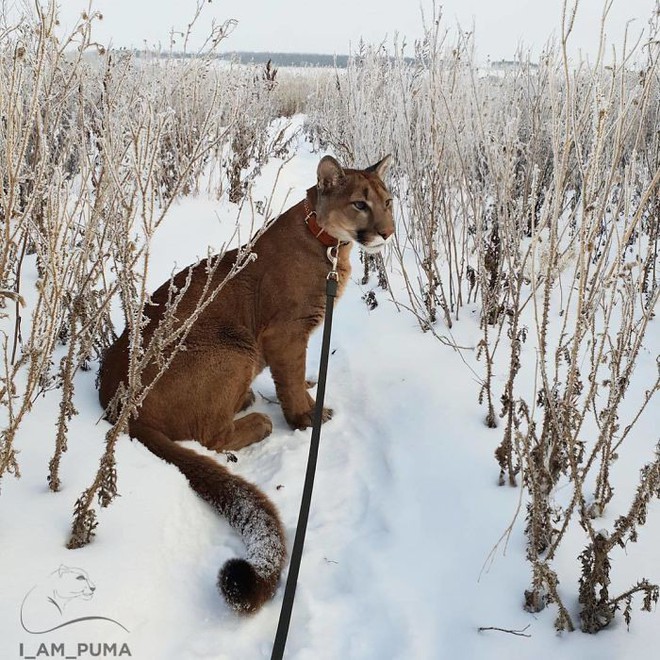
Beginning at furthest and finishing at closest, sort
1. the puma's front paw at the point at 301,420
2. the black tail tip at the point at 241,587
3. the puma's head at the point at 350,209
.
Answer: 1. the puma's front paw at the point at 301,420
2. the puma's head at the point at 350,209
3. the black tail tip at the point at 241,587

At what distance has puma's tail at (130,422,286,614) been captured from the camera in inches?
71.2

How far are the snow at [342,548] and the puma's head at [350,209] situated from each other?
93 centimetres

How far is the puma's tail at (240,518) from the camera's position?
5.93 ft

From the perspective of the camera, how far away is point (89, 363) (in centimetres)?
314

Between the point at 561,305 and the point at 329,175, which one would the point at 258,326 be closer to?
the point at 329,175

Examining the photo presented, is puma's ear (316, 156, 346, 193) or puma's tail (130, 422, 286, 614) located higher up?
puma's ear (316, 156, 346, 193)

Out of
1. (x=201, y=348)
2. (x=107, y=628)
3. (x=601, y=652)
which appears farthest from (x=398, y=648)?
(x=201, y=348)

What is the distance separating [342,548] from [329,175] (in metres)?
1.72

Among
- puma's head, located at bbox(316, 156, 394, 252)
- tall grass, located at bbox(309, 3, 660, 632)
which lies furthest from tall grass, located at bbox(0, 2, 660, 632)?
puma's head, located at bbox(316, 156, 394, 252)

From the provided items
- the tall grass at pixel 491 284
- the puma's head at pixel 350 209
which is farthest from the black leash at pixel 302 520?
the tall grass at pixel 491 284

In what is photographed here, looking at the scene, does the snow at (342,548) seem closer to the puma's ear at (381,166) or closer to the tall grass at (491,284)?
the tall grass at (491,284)

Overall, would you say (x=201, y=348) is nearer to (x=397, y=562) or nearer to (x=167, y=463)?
(x=167, y=463)

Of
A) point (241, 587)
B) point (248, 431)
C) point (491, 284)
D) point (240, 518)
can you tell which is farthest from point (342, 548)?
point (491, 284)

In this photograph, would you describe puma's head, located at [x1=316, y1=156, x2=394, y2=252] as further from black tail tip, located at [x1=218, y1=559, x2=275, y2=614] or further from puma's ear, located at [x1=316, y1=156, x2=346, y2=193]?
black tail tip, located at [x1=218, y1=559, x2=275, y2=614]
